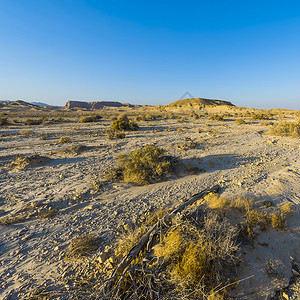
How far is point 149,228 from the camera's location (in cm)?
331

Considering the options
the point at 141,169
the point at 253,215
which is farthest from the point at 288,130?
the point at 141,169

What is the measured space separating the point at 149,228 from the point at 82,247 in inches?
53.6

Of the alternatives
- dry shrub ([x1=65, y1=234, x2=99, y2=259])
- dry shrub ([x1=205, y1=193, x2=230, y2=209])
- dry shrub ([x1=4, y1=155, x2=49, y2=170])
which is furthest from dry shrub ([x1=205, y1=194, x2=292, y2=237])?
dry shrub ([x1=4, y1=155, x2=49, y2=170])

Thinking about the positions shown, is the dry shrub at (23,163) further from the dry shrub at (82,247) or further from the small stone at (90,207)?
the dry shrub at (82,247)

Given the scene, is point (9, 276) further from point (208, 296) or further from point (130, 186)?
point (130, 186)

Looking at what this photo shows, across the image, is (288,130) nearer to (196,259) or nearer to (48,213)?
(196,259)

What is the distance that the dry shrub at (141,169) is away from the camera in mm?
6035

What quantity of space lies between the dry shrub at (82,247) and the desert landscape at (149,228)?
0.02 meters

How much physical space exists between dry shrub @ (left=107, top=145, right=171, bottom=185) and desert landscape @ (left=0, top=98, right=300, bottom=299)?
42 millimetres

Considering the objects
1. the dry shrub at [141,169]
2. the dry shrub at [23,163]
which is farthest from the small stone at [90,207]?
the dry shrub at [23,163]

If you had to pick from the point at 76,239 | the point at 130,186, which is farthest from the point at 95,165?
the point at 76,239

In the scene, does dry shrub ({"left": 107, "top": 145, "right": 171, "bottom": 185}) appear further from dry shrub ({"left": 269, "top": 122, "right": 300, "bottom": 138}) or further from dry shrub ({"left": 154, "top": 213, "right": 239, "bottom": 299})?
dry shrub ({"left": 269, "top": 122, "right": 300, "bottom": 138})

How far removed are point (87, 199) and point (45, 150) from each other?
6884 millimetres

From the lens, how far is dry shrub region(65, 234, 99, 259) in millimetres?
2917
